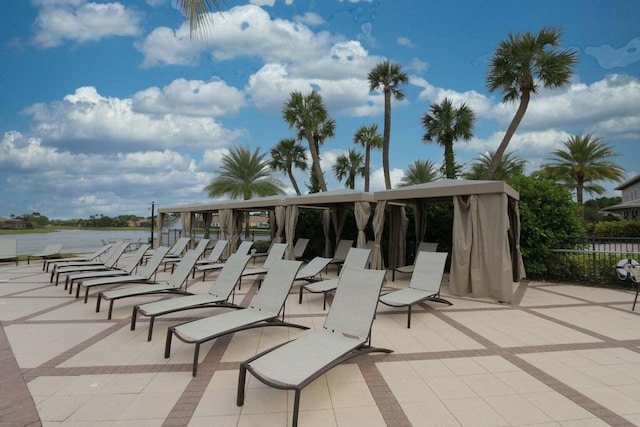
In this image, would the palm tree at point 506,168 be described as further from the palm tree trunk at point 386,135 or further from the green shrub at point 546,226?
the green shrub at point 546,226

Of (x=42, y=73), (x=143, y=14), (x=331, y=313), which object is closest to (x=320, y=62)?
(x=143, y=14)

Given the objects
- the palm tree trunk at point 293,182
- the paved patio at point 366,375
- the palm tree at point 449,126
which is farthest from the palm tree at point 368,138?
the paved patio at point 366,375

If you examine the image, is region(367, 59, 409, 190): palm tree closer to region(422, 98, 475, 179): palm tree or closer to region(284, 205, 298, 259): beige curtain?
region(422, 98, 475, 179): palm tree

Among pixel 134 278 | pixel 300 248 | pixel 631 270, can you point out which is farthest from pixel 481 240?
pixel 134 278

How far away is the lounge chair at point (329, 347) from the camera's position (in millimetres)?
2543

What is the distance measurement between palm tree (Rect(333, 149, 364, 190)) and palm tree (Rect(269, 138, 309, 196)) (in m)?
2.88

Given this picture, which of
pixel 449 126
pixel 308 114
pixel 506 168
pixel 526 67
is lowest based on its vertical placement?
pixel 506 168

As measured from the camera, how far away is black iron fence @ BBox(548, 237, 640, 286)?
8039 mm

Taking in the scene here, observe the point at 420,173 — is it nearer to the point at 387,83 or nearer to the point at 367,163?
the point at 367,163

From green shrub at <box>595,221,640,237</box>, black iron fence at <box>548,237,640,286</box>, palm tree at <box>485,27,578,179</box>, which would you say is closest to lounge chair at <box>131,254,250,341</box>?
black iron fence at <box>548,237,640,286</box>

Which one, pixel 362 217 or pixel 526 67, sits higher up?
pixel 526 67

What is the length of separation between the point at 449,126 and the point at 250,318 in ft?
60.5

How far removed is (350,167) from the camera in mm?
25891

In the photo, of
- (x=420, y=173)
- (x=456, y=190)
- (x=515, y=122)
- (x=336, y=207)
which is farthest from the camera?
(x=420, y=173)
